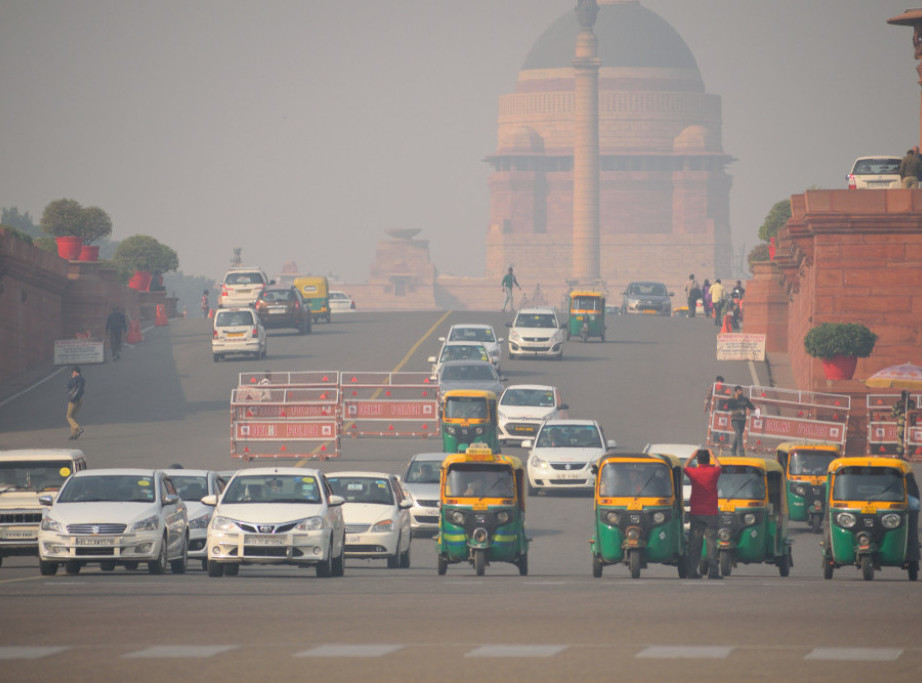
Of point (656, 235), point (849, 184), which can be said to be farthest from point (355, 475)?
point (656, 235)

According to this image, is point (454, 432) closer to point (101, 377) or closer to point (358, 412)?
point (358, 412)

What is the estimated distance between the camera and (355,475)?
978 inches

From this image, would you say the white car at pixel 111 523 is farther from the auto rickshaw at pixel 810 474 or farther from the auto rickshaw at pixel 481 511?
the auto rickshaw at pixel 810 474

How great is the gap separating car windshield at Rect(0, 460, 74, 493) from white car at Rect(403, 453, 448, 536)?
5.81 m

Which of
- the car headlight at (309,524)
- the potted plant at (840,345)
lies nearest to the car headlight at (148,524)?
the car headlight at (309,524)

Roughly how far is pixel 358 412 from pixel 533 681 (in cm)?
2641

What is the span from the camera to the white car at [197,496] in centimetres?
2478

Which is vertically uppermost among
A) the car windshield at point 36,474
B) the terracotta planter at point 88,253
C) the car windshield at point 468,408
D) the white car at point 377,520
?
the terracotta planter at point 88,253

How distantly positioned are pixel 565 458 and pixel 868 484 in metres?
11.9

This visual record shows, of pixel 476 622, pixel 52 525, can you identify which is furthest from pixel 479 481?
pixel 476 622

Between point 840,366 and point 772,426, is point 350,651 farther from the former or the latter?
point 840,366

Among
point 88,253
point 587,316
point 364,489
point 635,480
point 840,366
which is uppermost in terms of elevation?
point 88,253

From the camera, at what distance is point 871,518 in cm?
2061

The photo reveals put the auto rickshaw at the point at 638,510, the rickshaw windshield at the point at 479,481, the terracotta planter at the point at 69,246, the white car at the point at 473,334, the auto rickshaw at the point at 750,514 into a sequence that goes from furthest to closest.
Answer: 1. the terracotta planter at the point at 69,246
2. the white car at the point at 473,334
3. the auto rickshaw at the point at 750,514
4. the rickshaw windshield at the point at 479,481
5. the auto rickshaw at the point at 638,510
